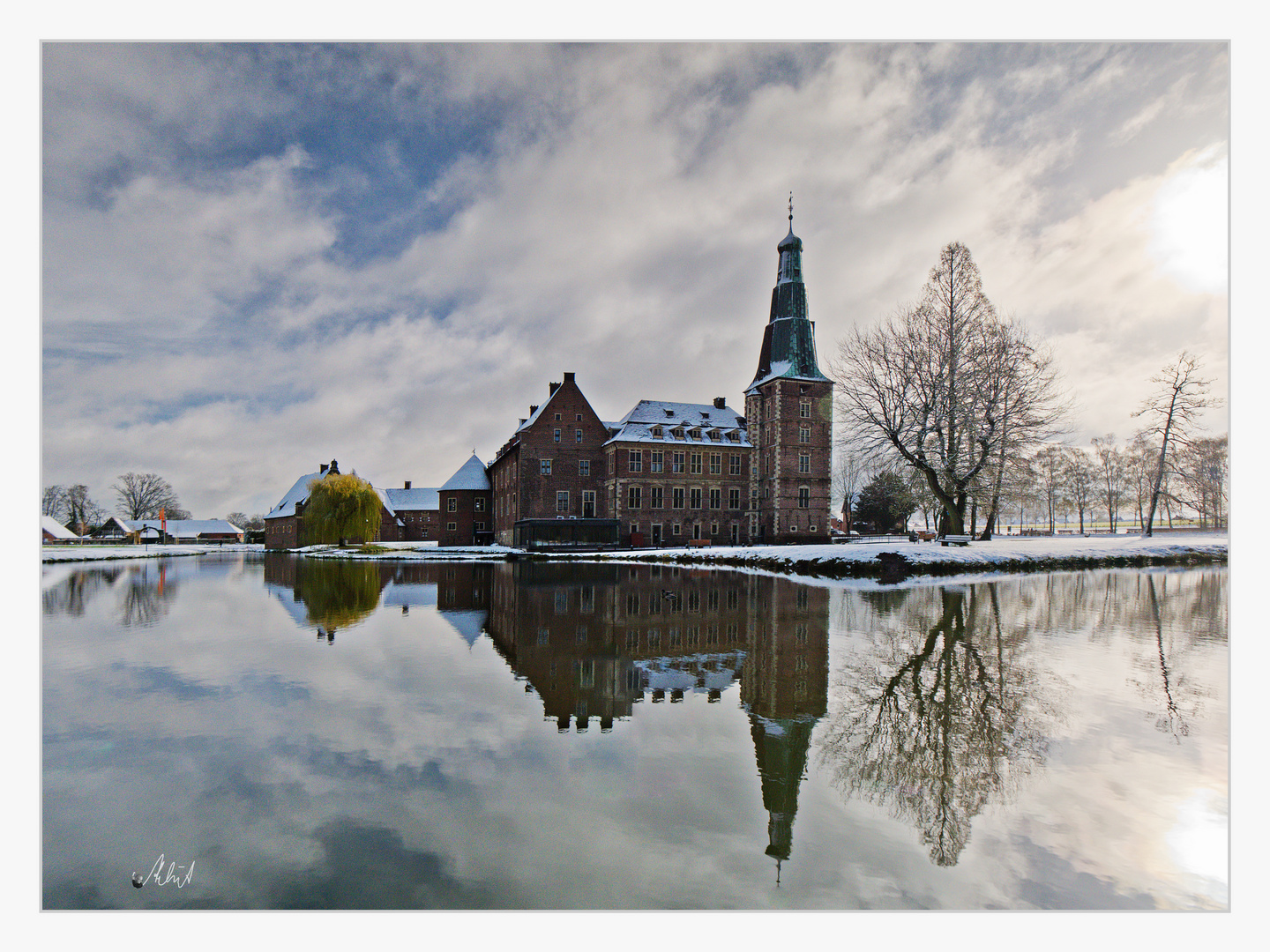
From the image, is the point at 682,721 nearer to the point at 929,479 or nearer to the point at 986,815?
the point at 986,815

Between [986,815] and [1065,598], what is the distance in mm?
15564

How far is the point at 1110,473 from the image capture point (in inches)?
978

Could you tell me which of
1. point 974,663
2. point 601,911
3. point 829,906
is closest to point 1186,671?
point 974,663

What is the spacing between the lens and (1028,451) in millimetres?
32062

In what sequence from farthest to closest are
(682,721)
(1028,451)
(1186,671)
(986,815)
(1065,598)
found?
1. (1028,451)
2. (1065,598)
3. (1186,671)
4. (682,721)
5. (986,815)

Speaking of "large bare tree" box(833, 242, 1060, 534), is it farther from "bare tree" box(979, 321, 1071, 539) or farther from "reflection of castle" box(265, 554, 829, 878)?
"reflection of castle" box(265, 554, 829, 878)

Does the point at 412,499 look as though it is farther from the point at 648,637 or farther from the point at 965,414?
the point at 648,637

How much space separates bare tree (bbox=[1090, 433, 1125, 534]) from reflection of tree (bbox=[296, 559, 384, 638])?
838 inches

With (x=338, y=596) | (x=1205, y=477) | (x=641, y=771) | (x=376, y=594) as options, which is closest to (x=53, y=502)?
(x=641, y=771)

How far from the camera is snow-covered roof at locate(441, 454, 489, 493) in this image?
65438 millimetres

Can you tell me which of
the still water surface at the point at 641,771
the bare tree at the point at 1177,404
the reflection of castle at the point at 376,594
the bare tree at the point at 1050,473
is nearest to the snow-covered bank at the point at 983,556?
the bare tree at the point at 1050,473

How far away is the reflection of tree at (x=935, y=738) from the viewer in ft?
14.7

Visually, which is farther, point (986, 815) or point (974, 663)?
point (974, 663)
